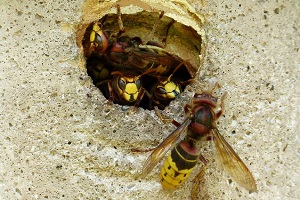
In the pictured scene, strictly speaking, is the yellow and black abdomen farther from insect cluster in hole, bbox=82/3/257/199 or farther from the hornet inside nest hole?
the hornet inside nest hole

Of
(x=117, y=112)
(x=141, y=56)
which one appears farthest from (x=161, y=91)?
(x=117, y=112)

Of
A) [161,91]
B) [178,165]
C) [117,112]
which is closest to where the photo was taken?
[178,165]

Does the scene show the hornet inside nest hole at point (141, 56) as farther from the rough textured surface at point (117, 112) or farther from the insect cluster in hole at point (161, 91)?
the rough textured surface at point (117, 112)

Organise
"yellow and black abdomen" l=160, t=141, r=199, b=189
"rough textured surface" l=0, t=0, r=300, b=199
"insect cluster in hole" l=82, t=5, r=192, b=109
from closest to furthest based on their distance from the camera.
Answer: "yellow and black abdomen" l=160, t=141, r=199, b=189, "rough textured surface" l=0, t=0, r=300, b=199, "insect cluster in hole" l=82, t=5, r=192, b=109

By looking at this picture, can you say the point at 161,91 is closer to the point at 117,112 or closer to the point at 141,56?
the point at 141,56

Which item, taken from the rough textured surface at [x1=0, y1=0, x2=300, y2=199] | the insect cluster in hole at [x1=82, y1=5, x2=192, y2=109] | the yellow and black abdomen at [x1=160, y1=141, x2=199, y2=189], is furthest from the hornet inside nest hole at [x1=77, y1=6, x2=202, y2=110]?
the yellow and black abdomen at [x1=160, y1=141, x2=199, y2=189]

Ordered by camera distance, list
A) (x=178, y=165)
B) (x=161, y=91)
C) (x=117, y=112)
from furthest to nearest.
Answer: (x=161, y=91)
(x=117, y=112)
(x=178, y=165)

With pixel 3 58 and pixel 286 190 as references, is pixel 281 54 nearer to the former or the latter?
pixel 286 190
